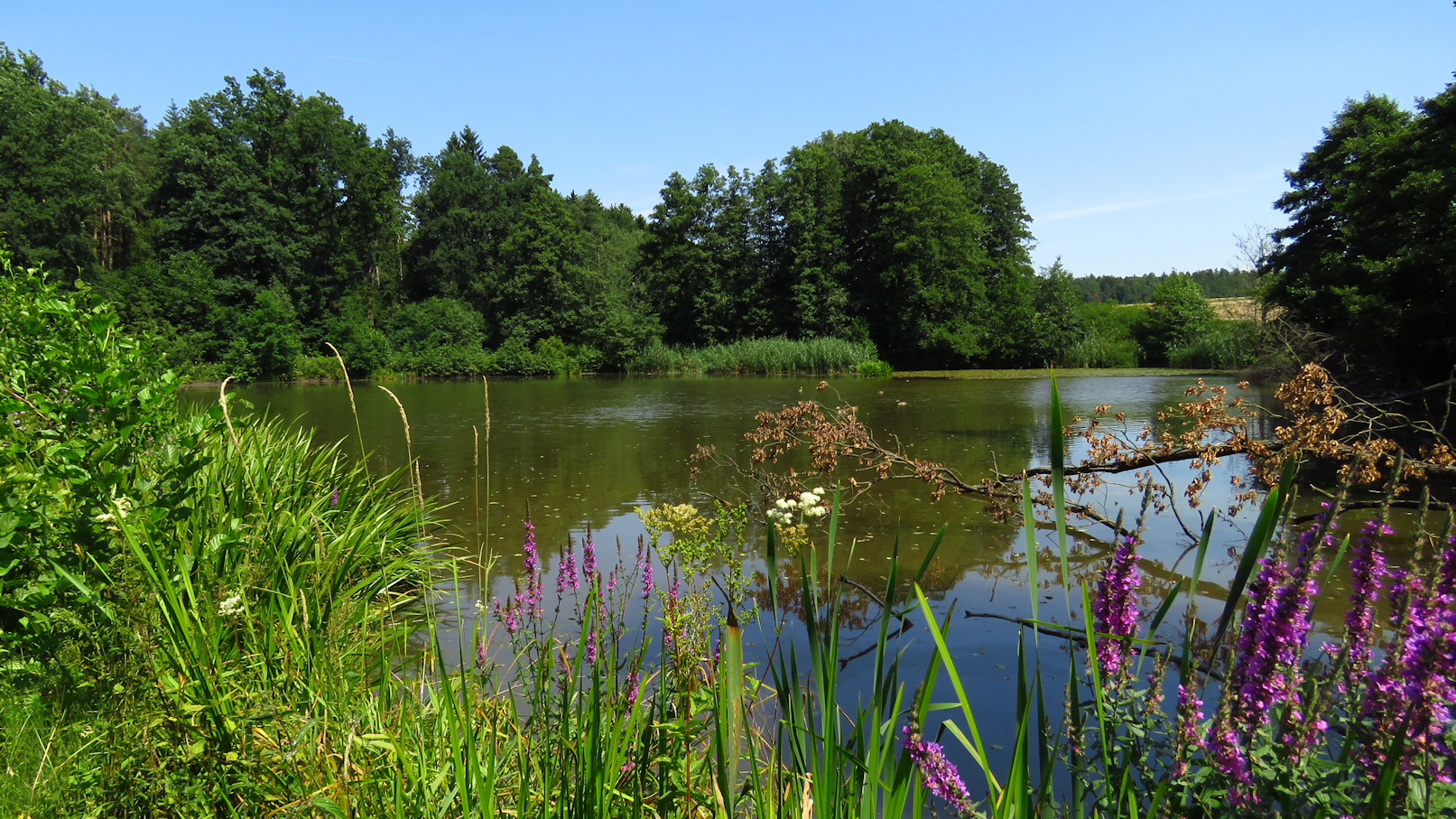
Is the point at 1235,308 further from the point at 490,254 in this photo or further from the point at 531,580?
the point at 531,580

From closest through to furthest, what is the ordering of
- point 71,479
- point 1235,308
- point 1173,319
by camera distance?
point 71,479
point 1173,319
point 1235,308

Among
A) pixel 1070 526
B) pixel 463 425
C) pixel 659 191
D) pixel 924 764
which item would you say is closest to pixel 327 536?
pixel 924 764

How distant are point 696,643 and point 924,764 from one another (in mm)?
1163

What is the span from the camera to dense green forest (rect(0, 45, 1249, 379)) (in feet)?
112

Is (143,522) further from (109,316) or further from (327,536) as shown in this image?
(327,536)

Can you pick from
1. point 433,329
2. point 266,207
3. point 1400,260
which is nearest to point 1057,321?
point 1400,260

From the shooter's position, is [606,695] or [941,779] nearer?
[941,779]

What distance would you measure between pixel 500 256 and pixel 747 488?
43625 millimetres

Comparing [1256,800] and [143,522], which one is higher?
[143,522]

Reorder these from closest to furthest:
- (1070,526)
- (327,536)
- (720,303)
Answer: (327,536) < (1070,526) < (720,303)

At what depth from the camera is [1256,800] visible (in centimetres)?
132

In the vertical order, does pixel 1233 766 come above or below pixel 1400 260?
below

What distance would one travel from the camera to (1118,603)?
4.59ft

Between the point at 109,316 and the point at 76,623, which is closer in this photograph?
the point at 76,623
